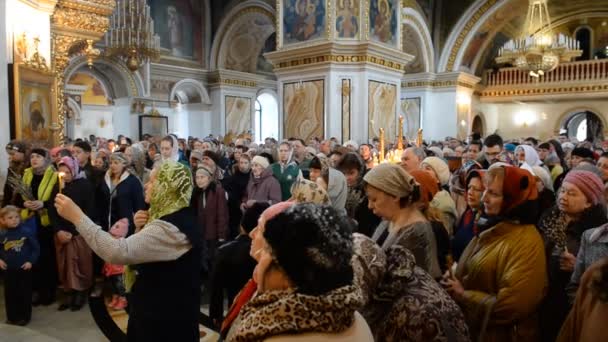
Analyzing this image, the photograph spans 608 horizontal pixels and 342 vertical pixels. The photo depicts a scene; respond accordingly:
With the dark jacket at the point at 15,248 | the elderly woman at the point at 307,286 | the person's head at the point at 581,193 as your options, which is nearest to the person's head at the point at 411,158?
the person's head at the point at 581,193

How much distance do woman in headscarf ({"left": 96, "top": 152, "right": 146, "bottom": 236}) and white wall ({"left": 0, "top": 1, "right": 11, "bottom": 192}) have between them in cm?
206

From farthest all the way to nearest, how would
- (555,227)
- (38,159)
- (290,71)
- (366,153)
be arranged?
(290,71)
(366,153)
(38,159)
(555,227)

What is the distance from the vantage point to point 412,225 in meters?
2.43

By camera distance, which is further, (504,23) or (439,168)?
(504,23)

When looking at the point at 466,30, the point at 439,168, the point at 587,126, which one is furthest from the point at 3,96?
the point at 587,126

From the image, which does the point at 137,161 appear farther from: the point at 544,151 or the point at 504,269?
the point at 544,151

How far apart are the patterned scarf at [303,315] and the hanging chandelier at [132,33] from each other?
12550 mm

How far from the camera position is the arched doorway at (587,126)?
2228 cm

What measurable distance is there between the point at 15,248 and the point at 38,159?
40.8 inches

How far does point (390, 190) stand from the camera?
252cm

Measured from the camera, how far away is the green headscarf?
2.77 metres

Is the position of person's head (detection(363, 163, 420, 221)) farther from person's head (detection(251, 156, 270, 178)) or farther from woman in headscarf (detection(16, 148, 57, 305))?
woman in headscarf (detection(16, 148, 57, 305))

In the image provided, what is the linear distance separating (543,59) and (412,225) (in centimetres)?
1336

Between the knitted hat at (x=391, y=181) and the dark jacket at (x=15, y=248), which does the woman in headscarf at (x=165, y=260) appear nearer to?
the knitted hat at (x=391, y=181)
